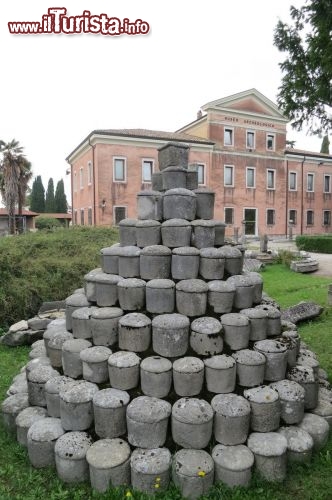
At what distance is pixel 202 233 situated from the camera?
3.97 metres

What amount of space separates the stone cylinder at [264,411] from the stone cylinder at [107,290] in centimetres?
173

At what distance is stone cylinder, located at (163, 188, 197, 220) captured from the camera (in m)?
3.99

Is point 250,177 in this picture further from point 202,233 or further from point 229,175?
point 202,233

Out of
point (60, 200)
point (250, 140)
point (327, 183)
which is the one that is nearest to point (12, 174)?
point (250, 140)

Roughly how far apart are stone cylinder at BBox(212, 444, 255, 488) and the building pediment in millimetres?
29135

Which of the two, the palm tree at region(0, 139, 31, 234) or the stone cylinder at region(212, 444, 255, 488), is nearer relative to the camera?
the stone cylinder at region(212, 444, 255, 488)

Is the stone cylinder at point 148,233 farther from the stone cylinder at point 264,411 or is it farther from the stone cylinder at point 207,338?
the stone cylinder at point 264,411

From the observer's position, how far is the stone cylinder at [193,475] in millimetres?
2820

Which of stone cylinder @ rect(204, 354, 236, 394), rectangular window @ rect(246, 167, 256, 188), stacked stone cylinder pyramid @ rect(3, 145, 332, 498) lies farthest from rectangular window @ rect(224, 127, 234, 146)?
stone cylinder @ rect(204, 354, 236, 394)

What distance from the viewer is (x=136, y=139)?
25.5 meters

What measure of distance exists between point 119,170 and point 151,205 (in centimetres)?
2267

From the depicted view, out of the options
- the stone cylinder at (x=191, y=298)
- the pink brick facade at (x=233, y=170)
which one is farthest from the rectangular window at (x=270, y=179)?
the stone cylinder at (x=191, y=298)

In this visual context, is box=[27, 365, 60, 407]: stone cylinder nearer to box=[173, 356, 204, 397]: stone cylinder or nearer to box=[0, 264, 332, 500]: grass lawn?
box=[0, 264, 332, 500]: grass lawn

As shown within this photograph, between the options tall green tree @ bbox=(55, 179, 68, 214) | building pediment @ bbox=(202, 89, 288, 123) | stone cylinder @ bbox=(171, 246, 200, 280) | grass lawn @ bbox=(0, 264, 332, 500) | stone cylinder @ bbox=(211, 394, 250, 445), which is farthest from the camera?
tall green tree @ bbox=(55, 179, 68, 214)
